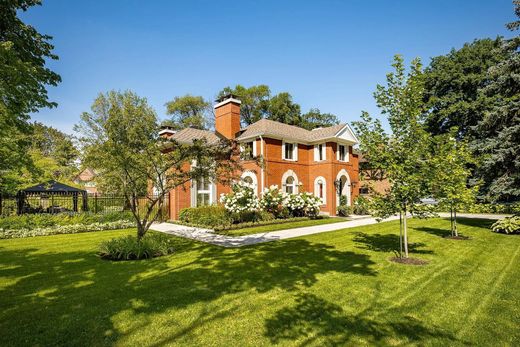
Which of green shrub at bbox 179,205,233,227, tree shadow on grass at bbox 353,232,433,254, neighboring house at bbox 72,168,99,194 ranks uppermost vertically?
neighboring house at bbox 72,168,99,194

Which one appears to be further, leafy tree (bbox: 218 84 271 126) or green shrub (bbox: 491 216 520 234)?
leafy tree (bbox: 218 84 271 126)

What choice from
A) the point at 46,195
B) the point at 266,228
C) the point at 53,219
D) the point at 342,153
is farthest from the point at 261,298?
the point at 46,195

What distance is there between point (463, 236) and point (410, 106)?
8.18m

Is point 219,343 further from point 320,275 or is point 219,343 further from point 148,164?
point 148,164

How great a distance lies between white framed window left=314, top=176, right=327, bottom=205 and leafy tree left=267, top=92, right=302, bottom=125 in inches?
757

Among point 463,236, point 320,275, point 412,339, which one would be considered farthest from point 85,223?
point 463,236

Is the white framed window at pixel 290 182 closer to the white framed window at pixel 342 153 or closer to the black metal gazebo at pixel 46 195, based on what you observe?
the white framed window at pixel 342 153

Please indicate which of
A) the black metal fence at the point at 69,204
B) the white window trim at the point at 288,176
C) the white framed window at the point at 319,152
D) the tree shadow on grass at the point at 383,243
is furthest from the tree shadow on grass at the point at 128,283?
the white framed window at the point at 319,152

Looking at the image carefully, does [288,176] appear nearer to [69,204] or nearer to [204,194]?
[204,194]

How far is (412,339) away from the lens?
3.99m

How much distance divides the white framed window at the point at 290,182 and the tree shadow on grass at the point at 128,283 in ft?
37.5

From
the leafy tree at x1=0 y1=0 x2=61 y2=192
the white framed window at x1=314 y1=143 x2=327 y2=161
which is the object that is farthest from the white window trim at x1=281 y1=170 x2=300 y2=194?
the leafy tree at x1=0 y1=0 x2=61 y2=192

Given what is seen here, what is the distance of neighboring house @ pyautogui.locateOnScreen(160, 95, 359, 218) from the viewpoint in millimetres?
20344

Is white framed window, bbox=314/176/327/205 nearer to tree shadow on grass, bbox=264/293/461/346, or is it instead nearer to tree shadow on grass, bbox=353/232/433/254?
tree shadow on grass, bbox=353/232/433/254
